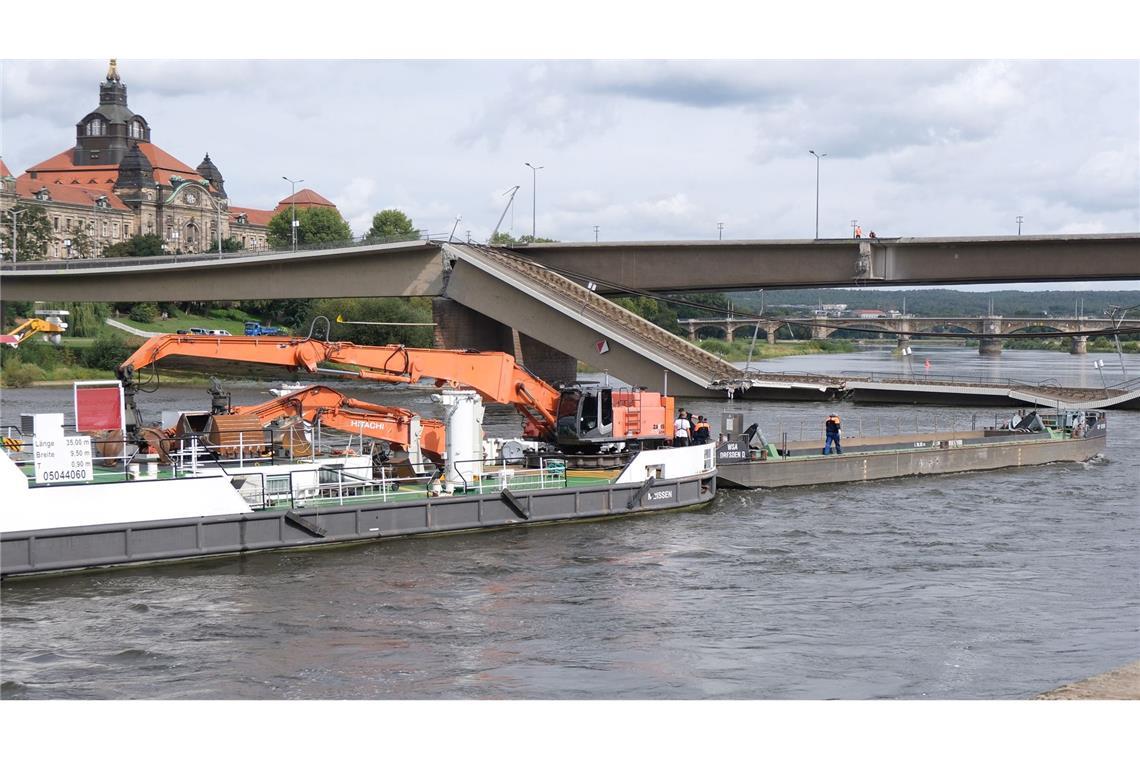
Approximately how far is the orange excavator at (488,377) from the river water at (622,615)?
2.98 m

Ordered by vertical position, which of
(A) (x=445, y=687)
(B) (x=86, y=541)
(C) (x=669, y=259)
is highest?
(C) (x=669, y=259)

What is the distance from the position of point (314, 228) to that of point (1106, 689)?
149 m

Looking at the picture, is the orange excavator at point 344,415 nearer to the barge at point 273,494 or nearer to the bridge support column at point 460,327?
the barge at point 273,494

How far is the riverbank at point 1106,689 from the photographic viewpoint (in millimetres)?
14930

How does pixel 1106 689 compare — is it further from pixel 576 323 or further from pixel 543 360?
pixel 543 360

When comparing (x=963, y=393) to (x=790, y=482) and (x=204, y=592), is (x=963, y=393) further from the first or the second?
(x=204, y=592)

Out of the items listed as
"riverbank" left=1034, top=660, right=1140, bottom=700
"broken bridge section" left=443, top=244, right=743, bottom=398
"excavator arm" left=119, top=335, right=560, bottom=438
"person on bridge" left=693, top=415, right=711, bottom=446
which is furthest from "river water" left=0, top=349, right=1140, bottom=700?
"broken bridge section" left=443, top=244, right=743, bottom=398

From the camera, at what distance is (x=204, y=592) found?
25031 millimetres

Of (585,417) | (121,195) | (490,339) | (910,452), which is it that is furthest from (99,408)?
(121,195)

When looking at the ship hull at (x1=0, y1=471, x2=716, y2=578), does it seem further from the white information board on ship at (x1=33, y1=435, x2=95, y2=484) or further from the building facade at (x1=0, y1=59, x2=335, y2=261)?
the building facade at (x1=0, y1=59, x2=335, y2=261)

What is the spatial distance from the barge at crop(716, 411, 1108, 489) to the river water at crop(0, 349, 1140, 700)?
483cm

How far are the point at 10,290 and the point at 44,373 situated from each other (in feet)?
21.6

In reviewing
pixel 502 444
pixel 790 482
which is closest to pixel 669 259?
pixel 790 482

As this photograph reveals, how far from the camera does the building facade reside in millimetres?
159250
